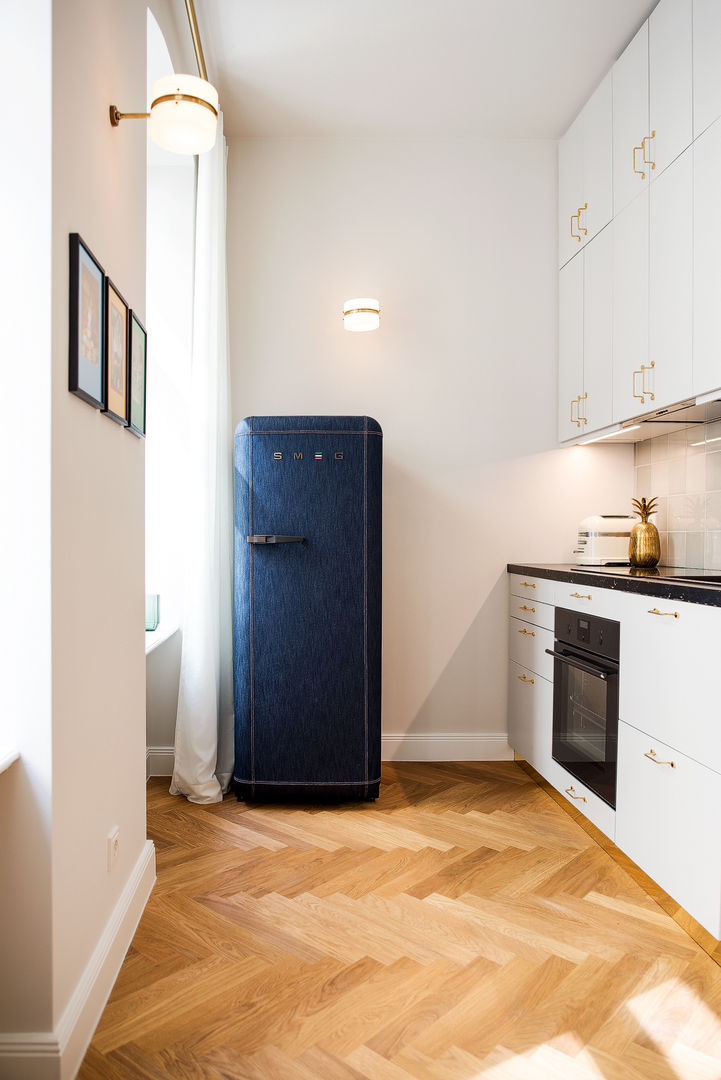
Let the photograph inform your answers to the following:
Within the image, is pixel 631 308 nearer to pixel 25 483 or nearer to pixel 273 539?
pixel 273 539

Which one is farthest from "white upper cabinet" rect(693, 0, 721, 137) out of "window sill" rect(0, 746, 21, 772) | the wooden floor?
"window sill" rect(0, 746, 21, 772)

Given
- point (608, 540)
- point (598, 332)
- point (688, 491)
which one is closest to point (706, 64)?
point (598, 332)

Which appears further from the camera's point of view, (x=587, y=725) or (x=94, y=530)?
(x=587, y=725)

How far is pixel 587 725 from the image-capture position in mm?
2531

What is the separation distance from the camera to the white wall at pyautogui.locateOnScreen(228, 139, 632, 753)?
3494mm

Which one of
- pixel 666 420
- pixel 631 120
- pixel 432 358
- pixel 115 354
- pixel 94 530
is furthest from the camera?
pixel 432 358

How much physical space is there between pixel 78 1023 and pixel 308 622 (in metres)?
1.61

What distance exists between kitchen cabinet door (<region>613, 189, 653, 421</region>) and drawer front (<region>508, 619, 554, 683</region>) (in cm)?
90

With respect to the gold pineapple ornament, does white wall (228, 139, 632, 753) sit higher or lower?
higher

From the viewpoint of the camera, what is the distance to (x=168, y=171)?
3.17 metres

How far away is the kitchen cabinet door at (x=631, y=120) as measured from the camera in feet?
8.73

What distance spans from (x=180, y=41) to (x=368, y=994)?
2.99m

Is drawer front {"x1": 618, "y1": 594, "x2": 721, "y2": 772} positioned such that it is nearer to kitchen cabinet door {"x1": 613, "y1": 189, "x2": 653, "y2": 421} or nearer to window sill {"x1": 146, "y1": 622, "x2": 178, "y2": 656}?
kitchen cabinet door {"x1": 613, "y1": 189, "x2": 653, "y2": 421}

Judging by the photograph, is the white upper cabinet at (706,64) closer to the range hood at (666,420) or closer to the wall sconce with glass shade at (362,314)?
the range hood at (666,420)
